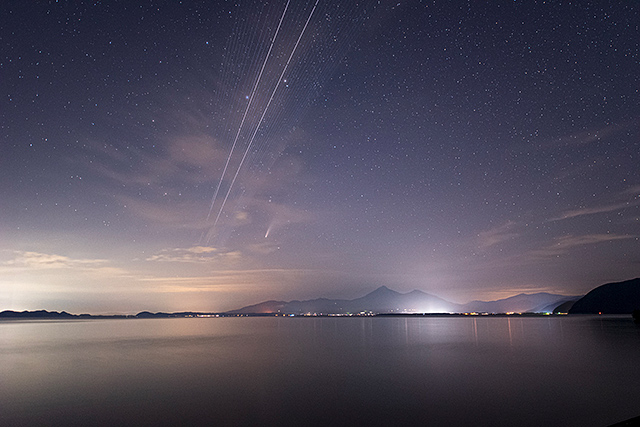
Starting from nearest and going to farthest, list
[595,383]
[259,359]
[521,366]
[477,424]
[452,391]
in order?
[477,424], [452,391], [595,383], [521,366], [259,359]

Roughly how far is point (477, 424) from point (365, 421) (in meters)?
3.43

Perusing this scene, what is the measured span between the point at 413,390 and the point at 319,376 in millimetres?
5778

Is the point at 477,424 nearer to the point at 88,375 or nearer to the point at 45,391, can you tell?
the point at 45,391

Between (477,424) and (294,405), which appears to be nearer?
(477,424)

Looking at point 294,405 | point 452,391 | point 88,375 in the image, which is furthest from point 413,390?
point 88,375

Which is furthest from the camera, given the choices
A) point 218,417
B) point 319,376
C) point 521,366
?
point 521,366

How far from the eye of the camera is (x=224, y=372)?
23719 mm

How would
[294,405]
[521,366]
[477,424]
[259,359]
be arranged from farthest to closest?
[259,359] → [521,366] → [294,405] → [477,424]

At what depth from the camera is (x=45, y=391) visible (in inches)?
739

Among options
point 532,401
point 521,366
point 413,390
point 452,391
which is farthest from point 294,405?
point 521,366

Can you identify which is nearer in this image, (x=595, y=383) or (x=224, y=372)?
(x=595, y=383)

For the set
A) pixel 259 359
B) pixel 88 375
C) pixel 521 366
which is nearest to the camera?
pixel 88 375

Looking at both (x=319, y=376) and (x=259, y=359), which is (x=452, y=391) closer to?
(x=319, y=376)

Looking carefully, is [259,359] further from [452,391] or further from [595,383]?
[595,383]
